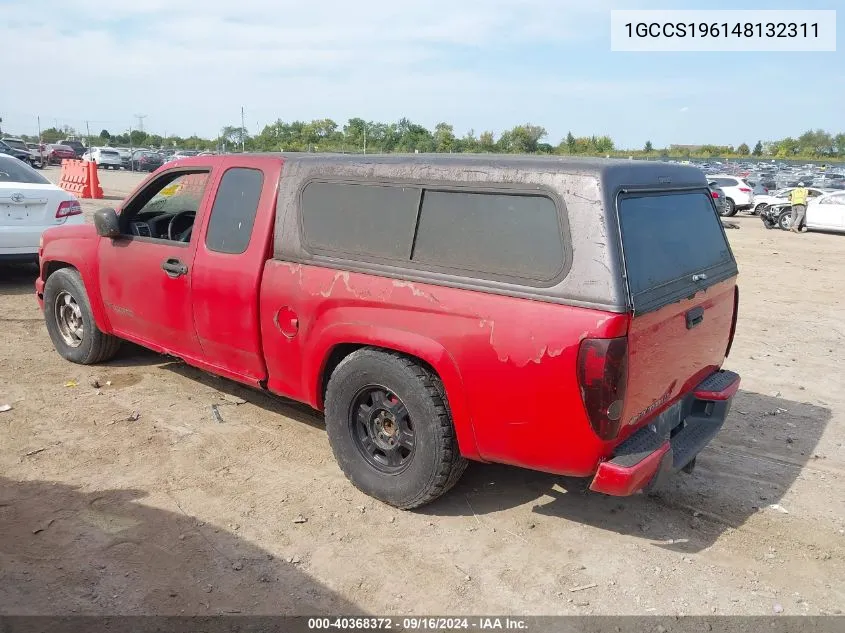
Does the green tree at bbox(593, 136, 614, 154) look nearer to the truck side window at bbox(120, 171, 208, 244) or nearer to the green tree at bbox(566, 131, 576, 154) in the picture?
the green tree at bbox(566, 131, 576, 154)

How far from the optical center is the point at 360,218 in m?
3.73

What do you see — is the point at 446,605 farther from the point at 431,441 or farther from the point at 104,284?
the point at 104,284

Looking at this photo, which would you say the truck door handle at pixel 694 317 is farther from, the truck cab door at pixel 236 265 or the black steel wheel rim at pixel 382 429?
the truck cab door at pixel 236 265

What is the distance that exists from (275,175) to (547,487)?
250 centimetres

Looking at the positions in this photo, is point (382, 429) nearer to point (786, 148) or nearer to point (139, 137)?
point (139, 137)

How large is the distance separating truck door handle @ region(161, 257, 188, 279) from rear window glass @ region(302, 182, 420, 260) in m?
1.06

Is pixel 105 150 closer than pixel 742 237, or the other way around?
pixel 742 237

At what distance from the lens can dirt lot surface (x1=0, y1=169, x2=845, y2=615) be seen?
302cm

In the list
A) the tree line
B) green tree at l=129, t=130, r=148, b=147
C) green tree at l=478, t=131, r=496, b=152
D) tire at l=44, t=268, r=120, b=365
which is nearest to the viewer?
tire at l=44, t=268, r=120, b=365

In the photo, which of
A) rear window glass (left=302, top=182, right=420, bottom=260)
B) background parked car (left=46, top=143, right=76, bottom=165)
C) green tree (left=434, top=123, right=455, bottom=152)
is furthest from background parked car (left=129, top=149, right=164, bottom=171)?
rear window glass (left=302, top=182, right=420, bottom=260)

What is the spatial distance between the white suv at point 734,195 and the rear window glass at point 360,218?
23540 millimetres

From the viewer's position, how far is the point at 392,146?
1850 centimetres

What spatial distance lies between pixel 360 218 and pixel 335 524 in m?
1.65

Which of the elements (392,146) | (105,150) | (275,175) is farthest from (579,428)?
(105,150)
